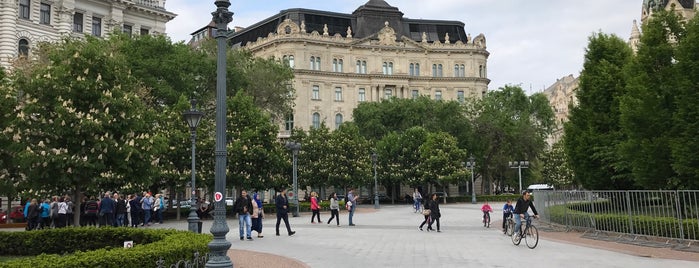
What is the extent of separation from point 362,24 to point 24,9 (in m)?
46.9

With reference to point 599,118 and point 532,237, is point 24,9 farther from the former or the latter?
point 532,237

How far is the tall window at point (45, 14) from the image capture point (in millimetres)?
46625

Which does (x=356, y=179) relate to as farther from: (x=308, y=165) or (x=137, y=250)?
(x=137, y=250)

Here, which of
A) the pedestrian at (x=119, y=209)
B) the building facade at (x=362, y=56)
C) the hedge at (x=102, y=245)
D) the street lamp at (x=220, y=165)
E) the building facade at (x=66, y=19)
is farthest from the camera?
the building facade at (x=362, y=56)

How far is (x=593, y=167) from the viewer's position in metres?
29.6

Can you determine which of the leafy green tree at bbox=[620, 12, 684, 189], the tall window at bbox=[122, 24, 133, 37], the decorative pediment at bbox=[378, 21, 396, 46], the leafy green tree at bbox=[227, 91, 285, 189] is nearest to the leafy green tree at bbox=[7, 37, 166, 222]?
the leafy green tree at bbox=[227, 91, 285, 189]

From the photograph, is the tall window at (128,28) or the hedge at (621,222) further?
the tall window at (128,28)

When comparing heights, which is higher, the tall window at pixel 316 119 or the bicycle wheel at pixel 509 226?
the tall window at pixel 316 119

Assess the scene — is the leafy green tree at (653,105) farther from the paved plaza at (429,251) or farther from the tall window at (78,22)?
the tall window at (78,22)

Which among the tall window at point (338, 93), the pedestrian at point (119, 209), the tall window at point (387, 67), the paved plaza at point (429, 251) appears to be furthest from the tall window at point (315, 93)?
the paved plaza at point (429, 251)

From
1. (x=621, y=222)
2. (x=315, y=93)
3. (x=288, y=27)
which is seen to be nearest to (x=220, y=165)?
(x=621, y=222)

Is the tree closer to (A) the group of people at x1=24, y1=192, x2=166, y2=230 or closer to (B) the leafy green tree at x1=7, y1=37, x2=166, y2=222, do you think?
(B) the leafy green tree at x1=7, y1=37, x2=166, y2=222

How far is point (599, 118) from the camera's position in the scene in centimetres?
2852

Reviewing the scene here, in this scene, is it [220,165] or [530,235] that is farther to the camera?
[530,235]
